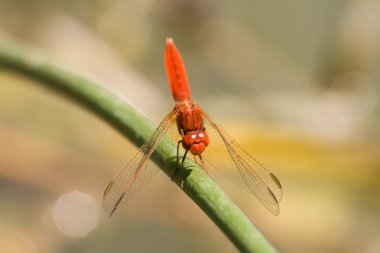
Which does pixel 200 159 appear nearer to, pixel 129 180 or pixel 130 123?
pixel 129 180

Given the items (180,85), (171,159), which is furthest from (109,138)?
(171,159)

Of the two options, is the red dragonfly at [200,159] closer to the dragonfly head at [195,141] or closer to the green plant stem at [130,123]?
the dragonfly head at [195,141]

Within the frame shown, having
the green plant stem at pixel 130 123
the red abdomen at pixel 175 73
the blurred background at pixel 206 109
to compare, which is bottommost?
the green plant stem at pixel 130 123

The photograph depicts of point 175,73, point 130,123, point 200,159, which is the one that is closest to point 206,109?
point 175,73

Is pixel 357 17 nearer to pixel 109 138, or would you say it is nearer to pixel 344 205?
pixel 344 205

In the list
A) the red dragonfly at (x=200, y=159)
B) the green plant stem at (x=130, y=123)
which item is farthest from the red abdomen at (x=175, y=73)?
the green plant stem at (x=130, y=123)
